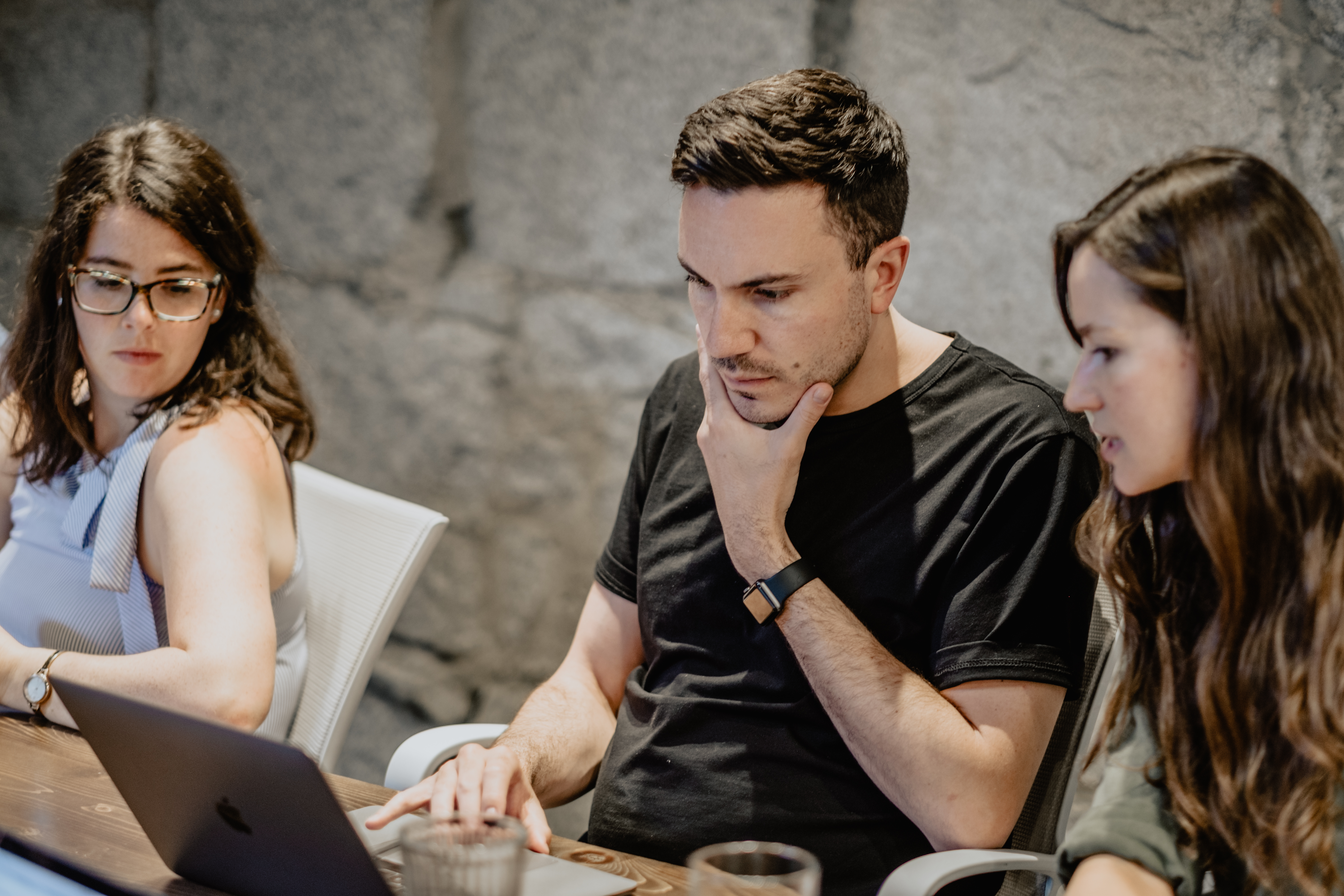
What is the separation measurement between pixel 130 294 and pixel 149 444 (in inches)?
9.0

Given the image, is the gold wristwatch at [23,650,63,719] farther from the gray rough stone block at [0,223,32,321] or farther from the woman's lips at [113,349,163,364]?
the gray rough stone block at [0,223,32,321]

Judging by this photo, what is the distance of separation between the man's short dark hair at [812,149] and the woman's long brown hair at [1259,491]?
1.37ft

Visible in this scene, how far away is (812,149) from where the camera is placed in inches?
51.7

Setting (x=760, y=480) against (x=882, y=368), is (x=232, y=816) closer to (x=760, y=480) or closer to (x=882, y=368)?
(x=760, y=480)

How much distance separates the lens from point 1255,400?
894 millimetres

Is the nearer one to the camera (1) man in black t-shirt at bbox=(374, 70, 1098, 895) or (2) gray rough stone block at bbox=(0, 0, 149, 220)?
(1) man in black t-shirt at bbox=(374, 70, 1098, 895)

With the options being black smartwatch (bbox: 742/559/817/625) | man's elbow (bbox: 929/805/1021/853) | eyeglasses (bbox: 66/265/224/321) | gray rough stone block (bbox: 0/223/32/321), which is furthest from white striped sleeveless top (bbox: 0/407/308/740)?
gray rough stone block (bbox: 0/223/32/321)

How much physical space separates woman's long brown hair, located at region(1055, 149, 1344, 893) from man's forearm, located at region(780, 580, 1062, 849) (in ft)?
0.83

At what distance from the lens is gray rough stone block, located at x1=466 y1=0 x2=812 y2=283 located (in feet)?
6.52

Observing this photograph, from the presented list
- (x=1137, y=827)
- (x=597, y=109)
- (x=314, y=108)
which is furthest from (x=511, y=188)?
(x=1137, y=827)

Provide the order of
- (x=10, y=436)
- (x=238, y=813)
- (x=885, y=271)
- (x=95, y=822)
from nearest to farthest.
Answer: (x=238, y=813), (x=95, y=822), (x=885, y=271), (x=10, y=436)

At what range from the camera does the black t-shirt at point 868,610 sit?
4.10 ft

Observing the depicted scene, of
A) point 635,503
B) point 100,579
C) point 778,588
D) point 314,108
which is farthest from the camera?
point 314,108

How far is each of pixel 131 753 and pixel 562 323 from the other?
138 cm
